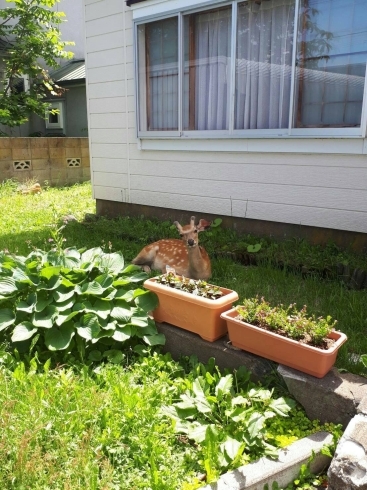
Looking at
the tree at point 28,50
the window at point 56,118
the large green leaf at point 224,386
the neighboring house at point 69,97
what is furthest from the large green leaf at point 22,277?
the window at point 56,118

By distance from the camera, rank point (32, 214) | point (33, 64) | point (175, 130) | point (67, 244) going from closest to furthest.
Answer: point (67, 244) → point (175, 130) → point (32, 214) → point (33, 64)

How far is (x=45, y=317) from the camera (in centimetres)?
300

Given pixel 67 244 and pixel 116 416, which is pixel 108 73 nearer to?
pixel 67 244

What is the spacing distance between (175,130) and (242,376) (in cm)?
414

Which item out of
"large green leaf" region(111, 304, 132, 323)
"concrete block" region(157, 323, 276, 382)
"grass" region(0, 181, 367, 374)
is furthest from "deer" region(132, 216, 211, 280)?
"large green leaf" region(111, 304, 132, 323)

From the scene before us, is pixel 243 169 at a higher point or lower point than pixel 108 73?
lower

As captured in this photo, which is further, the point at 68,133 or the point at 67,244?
the point at 68,133

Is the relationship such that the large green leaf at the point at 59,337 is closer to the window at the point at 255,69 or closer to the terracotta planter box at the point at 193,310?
the terracotta planter box at the point at 193,310

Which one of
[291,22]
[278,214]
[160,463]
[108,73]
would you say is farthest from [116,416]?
[108,73]

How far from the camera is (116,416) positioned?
241 cm

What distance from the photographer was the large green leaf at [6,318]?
Answer: 3045 mm

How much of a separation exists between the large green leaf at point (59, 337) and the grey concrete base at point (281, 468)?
1338 mm

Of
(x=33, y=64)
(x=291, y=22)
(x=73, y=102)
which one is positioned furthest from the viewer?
(x=73, y=102)

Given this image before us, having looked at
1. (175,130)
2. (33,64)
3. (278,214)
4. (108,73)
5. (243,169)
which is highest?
(33,64)
